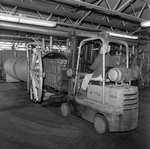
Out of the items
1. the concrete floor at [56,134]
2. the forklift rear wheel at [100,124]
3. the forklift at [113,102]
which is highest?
the forklift at [113,102]

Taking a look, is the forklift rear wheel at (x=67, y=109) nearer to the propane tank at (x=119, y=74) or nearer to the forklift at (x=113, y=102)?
the forklift at (x=113, y=102)

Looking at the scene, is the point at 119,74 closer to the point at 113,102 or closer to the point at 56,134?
the point at 113,102

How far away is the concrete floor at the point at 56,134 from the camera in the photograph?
343 centimetres

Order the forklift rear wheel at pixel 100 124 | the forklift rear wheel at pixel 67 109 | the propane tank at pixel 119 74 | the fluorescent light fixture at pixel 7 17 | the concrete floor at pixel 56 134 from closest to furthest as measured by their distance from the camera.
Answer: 1. the concrete floor at pixel 56 134
2. the propane tank at pixel 119 74
3. the forklift rear wheel at pixel 100 124
4. the forklift rear wheel at pixel 67 109
5. the fluorescent light fixture at pixel 7 17

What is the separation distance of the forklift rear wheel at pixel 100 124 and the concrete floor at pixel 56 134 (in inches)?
6.0

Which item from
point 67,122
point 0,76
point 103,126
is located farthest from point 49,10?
point 0,76

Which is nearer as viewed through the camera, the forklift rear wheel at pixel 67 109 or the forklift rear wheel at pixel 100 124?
the forklift rear wheel at pixel 100 124

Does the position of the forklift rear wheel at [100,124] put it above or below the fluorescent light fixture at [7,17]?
below

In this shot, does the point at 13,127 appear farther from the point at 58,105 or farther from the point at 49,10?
the point at 49,10

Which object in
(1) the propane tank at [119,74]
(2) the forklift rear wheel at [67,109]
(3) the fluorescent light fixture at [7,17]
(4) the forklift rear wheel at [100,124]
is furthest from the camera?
(3) the fluorescent light fixture at [7,17]

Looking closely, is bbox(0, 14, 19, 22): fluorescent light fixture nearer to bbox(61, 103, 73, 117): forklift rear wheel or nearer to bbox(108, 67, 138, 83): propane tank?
bbox(61, 103, 73, 117): forklift rear wheel

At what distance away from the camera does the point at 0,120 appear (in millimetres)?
4738

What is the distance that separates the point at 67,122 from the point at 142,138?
2.11 metres

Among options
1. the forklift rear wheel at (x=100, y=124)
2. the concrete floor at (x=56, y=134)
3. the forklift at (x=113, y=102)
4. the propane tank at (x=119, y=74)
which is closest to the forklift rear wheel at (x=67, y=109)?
the concrete floor at (x=56, y=134)
